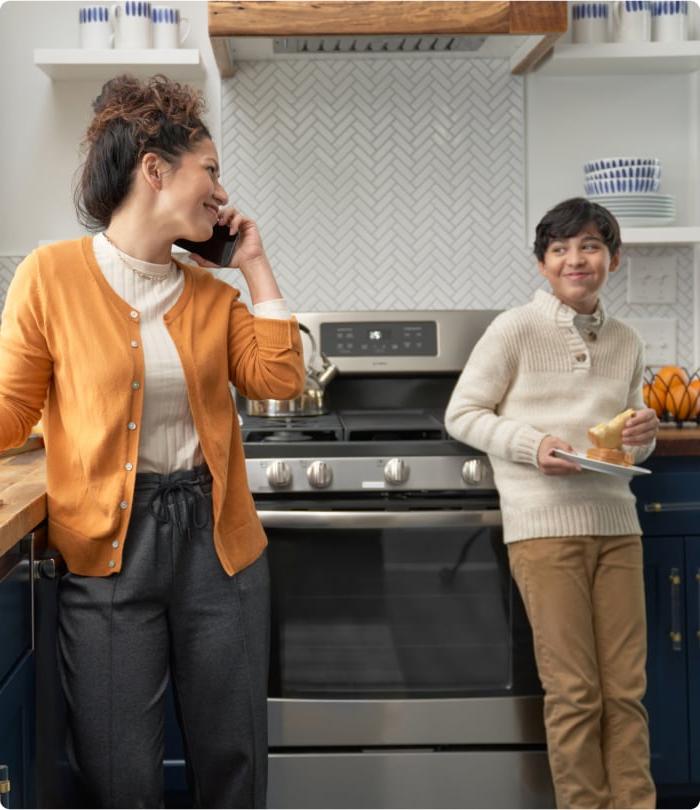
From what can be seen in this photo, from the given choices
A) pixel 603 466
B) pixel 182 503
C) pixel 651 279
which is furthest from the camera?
pixel 651 279

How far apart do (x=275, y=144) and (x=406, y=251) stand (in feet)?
1.54

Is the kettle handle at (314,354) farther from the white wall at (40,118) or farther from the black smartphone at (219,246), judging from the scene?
the black smartphone at (219,246)

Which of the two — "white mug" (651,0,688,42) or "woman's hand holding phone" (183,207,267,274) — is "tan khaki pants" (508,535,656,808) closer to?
"woman's hand holding phone" (183,207,267,274)

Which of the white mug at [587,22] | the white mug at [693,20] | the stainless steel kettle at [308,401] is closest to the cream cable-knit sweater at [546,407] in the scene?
the stainless steel kettle at [308,401]

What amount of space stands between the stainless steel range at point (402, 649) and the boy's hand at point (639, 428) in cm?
32

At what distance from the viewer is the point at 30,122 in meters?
2.97

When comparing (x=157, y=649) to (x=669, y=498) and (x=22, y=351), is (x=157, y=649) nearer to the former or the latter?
(x=22, y=351)

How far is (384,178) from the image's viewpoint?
3020 millimetres

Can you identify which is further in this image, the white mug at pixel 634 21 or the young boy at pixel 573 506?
the white mug at pixel 634 21

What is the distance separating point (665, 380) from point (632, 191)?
0.51 m

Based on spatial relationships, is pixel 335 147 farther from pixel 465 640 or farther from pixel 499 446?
pixel 465 640

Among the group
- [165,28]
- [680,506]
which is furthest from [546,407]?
[165,28]

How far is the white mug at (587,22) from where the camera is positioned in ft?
9.41

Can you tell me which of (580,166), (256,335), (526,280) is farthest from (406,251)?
(256,335)
